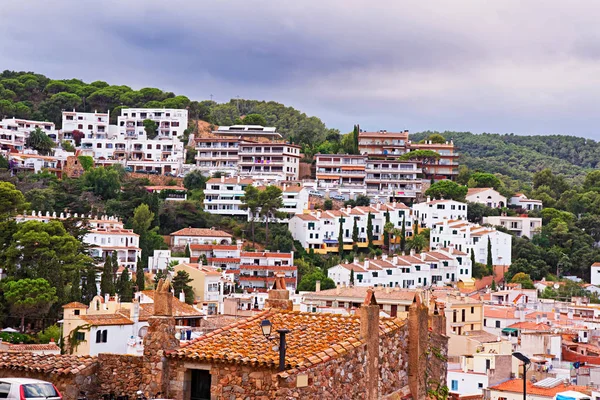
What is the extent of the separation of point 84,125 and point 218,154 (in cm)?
2170

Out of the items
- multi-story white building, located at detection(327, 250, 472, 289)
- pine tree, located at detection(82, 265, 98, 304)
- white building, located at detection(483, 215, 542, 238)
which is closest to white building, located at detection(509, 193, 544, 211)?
white building, located at detection(483, 215, 542, 238)

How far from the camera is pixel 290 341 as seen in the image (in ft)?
46.0

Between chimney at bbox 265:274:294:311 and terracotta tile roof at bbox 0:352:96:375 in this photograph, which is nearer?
terracotta tile roof at bbox 0:352:96:375

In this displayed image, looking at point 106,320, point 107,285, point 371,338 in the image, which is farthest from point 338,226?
point 371,338

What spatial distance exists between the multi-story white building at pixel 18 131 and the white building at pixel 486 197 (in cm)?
5704

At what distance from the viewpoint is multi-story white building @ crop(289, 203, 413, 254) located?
367 ft

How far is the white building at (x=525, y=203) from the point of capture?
13350cm

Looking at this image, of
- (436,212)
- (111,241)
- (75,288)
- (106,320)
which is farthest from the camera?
(436,212)

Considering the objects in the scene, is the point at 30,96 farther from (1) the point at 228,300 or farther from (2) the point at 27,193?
(1) the point at 228,300

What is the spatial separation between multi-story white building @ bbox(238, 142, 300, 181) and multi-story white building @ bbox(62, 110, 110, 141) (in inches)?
858

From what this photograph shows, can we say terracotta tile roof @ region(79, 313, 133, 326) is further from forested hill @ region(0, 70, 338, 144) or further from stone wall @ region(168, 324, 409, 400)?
forested hill @ region(0, 70, 338, 144)

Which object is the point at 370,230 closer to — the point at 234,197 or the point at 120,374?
the point at 234,197

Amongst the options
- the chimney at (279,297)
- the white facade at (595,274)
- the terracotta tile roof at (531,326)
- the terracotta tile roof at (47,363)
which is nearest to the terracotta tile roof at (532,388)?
the terracotta tile roof at (531,326)

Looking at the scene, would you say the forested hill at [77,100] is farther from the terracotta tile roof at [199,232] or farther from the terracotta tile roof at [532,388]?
the terracotta tile roof at [532,388]
